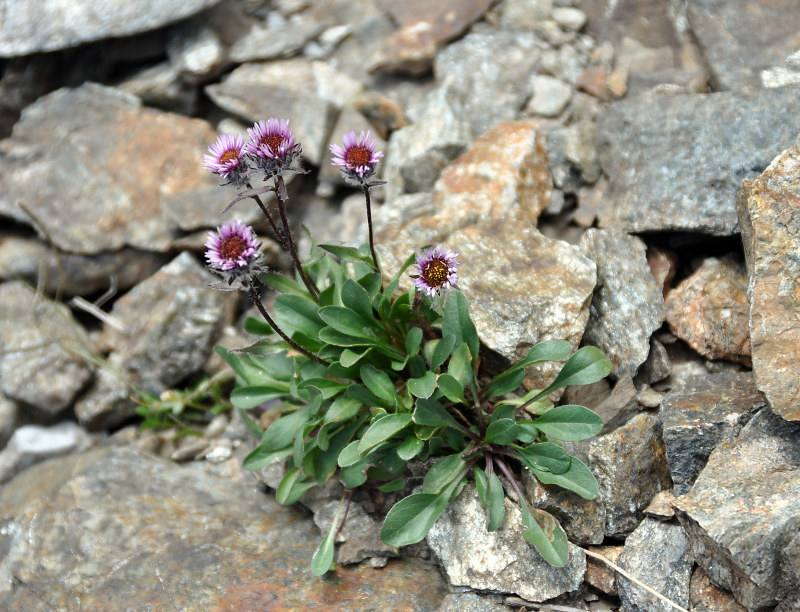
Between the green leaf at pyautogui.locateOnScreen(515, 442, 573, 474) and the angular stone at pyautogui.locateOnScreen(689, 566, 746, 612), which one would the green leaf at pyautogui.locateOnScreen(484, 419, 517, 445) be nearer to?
the green leaf at pyautogui.locateOnScreen(515, 442, 573, 474)

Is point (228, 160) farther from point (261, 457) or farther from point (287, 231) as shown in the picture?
point (261, 457)

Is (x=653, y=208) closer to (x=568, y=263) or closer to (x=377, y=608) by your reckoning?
(x=568, y=263)

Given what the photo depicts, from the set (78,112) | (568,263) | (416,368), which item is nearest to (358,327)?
(416,368)

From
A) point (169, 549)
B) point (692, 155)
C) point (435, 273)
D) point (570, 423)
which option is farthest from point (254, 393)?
point (692, 155)

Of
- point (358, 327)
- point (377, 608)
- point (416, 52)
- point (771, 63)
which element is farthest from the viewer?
point (416, 52)

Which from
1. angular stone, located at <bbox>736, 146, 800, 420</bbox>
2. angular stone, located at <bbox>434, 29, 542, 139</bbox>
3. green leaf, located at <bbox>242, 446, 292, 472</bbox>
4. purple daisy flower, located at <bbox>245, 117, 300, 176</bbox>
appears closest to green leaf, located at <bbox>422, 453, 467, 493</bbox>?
green leaf, located at <bbox>242, 446, 292, 472</bbox>

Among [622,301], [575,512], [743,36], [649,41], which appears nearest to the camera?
[575,512]
